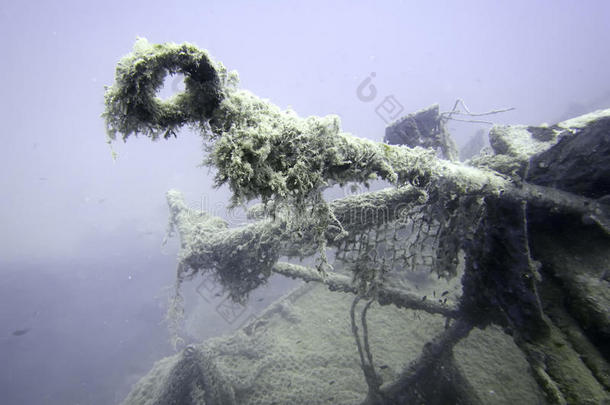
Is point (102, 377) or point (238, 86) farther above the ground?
point (238, 86)

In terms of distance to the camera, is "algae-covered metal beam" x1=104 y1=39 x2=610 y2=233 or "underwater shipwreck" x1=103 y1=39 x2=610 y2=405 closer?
"algae-covered metal beam" x1=104 y1=39 x2=610 y2=233

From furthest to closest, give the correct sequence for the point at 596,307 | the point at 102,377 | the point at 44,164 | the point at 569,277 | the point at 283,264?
the point at 44,164 < the point at 102,377 < the point at 283,264 < the point at 569,277 < the point at 596,307

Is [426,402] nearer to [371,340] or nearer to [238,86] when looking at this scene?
[371,340]

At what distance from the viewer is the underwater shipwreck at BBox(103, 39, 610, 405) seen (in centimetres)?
134

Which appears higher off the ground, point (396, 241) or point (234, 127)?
point (234, 127)

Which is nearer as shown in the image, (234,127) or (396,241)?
(234,127)

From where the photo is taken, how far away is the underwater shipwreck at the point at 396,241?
4.41ft

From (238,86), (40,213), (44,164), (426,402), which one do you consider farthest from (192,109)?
(44,164)

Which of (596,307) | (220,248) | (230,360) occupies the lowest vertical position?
(230,360)

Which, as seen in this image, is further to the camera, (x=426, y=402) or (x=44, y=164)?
(x=44, y=164)

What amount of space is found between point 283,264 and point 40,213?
8172 cm

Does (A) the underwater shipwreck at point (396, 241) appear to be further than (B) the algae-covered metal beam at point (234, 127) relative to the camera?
Yes

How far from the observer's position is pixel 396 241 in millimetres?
3066

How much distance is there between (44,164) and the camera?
12544cm
